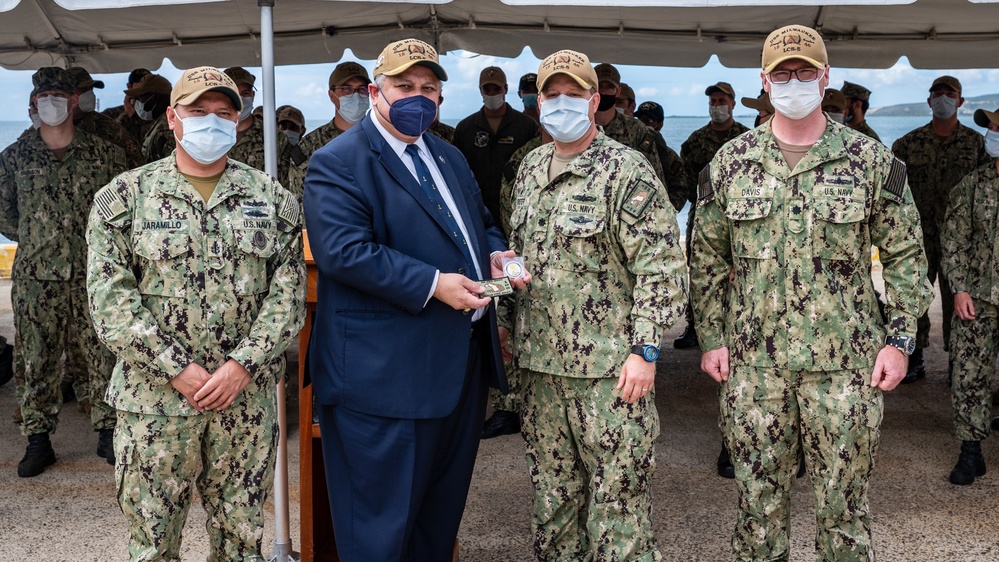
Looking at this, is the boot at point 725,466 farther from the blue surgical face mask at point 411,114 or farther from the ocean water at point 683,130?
the ocean water at point 683,130

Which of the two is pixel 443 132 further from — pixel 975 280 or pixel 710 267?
pixel 710 267

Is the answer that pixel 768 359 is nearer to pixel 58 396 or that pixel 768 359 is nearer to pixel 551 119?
pixel 551 119

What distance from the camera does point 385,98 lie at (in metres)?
2.70

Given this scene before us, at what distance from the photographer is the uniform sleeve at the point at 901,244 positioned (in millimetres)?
2777

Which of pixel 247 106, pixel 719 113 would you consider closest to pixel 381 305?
pixel 247 106

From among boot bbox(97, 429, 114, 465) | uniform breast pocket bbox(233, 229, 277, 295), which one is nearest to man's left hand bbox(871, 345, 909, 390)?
uniform breast pocket bbox(233, 229, 277, 295)

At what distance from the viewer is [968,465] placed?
446 centimetres

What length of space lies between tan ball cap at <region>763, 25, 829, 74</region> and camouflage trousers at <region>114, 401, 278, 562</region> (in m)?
1.89

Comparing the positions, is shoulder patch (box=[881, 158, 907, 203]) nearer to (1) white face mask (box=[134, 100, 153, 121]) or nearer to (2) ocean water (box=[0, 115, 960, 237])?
(1) white face mask (box=[134, 100, 153, 121])

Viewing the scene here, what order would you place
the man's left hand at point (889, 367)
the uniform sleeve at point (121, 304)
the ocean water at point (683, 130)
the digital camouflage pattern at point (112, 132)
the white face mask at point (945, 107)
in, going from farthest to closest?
1. the ocean water at point (683, 130)
2. the white face mask at point (945, 107)
3. the digital camouflage pattern at point (112, 132)
4. the man's left hand at point (889, 367)
5. the uniform sleeve at point (121, 304)

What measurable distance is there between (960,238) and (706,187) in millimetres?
2156

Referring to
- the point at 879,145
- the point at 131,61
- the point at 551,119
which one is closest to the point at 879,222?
the point at 879,145

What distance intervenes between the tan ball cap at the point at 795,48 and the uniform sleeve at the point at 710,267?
15.1 inches

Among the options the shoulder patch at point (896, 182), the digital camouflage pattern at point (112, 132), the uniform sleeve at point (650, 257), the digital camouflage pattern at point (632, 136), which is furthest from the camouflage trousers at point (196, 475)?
the digital camouflage pattern at point (632, 136)
